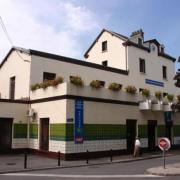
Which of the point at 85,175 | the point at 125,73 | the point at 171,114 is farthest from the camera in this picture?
the point at 125,73

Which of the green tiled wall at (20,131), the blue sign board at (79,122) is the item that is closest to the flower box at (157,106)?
the blue sign board at (79,122)

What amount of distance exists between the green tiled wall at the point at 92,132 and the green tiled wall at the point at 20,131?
10.7 feet

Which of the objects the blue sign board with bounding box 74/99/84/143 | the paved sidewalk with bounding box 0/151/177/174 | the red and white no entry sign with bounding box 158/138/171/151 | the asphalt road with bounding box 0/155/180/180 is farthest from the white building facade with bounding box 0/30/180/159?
the red and white no entry sign with bounding box 158/138/171/151

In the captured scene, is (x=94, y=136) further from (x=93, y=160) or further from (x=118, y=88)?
(x=118, y=88)

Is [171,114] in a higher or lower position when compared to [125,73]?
lower

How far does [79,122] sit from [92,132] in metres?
1.31

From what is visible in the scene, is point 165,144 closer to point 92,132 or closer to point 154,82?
point 92,132

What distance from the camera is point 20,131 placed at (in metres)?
23.5

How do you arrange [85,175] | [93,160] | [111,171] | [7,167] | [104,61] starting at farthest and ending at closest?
[104,61], [93,160], [7,167], [111,171], [85,175]

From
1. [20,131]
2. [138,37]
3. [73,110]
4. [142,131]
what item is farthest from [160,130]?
[138,37]

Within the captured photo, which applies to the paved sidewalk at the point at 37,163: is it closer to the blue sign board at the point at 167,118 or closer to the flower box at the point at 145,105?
the flower box at the point at 145,105

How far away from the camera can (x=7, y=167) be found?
16.8 metres

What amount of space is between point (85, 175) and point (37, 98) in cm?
1008

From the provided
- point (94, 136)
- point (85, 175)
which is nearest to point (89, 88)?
point (94, 136)
